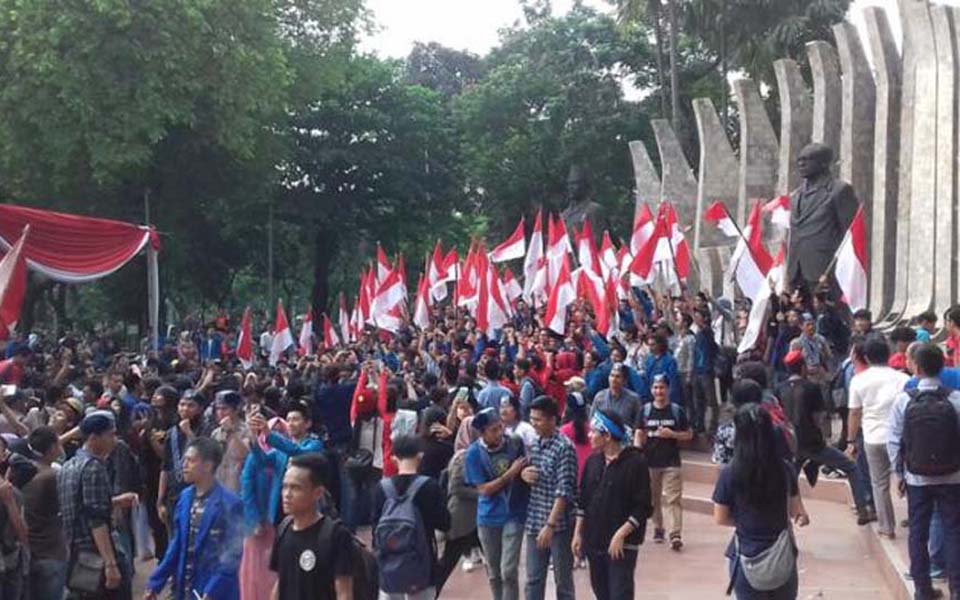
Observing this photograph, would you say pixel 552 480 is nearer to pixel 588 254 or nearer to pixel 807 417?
pixel 807 417

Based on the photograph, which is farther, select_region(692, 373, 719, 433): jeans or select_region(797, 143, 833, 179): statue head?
select_region(797, 143, 833, 179): statue head

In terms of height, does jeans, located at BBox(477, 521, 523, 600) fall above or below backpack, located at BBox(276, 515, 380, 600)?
below

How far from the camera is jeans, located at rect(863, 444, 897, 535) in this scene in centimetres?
894

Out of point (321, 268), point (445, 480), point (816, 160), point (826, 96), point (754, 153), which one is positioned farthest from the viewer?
point (321, 268)

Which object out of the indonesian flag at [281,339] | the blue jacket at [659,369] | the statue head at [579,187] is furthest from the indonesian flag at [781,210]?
the statue head at [579,187]

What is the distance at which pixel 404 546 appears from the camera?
687 centimetres

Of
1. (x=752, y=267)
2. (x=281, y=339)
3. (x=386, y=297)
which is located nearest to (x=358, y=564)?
(x=752, y=267)

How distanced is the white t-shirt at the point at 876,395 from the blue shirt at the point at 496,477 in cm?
250

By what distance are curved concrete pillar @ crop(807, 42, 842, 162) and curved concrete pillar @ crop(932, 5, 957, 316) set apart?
11.7 feet

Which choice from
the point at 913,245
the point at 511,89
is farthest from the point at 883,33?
the point at 511,89

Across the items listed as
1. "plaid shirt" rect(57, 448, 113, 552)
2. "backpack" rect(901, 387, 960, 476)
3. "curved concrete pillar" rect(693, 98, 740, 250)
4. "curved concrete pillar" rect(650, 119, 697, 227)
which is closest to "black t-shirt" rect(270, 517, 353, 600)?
"plaid shirt" rect(57, 448, 113, 552)

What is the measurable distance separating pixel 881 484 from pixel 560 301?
759cm

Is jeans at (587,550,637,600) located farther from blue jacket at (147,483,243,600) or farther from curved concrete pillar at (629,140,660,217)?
curved concrete pillar at (629,140,660,217)

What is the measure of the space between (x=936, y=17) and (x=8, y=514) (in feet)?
42.5
